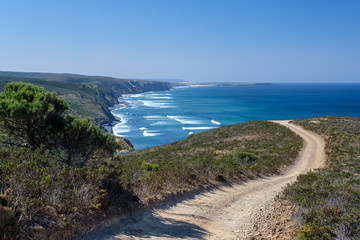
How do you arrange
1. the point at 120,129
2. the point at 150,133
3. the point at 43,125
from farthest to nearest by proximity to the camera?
the point at 120,129 < the point at 150,133 < the point at 43,125

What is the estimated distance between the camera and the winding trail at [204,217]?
244 inches

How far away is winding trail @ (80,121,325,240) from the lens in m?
6.20

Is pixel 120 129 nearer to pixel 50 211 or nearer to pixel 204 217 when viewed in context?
pixel 204 217

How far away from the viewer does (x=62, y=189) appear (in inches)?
230

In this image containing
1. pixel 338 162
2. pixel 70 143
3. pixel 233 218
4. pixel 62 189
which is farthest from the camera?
pixel 338 162

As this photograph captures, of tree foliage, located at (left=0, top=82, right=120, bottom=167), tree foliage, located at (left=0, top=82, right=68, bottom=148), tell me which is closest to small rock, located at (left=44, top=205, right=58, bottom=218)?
tree foliage, located at (left=0, top=82, right=120, bottom=167)

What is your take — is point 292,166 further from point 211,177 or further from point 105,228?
point 105,228

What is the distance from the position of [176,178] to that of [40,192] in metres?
5.64

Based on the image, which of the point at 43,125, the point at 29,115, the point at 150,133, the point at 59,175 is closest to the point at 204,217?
Answer: the point at 59,175

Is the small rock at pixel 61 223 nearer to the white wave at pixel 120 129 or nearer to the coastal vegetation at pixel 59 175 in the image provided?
the coastal vegetation at pixel 59 175

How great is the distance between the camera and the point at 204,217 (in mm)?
7777

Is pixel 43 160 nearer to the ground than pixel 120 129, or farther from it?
farther from it

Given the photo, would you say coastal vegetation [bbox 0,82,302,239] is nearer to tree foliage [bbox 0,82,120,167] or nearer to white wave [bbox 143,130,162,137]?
tree foliage [bbox 0,82,120,167]

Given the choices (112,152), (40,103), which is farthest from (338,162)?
(40,103)
